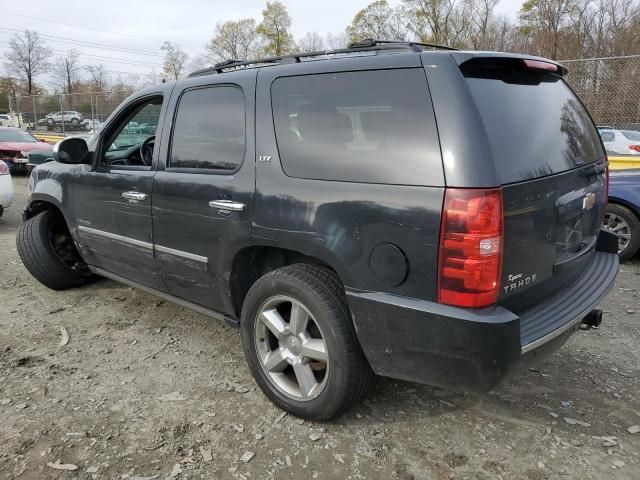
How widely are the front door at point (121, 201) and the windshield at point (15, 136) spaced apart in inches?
473

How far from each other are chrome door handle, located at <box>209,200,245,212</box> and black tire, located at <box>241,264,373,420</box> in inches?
15.9

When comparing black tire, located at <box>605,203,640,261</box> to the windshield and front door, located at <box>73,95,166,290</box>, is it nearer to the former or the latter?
front door, located at <box>73,95,166,290</box>

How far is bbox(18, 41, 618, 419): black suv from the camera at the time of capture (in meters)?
2.00

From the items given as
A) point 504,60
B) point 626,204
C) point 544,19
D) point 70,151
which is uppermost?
point 544,19

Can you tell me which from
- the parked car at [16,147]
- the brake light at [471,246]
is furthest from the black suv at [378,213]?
the parked car at [16,147]

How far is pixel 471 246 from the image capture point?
196 cm

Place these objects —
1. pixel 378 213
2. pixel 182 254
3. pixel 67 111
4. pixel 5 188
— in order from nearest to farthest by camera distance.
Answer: pixel 378 213 < pixel 182 254 < pixel 5 188 < pixel 67 111

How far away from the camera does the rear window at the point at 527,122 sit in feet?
6.81

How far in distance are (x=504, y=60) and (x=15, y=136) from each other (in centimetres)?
1533

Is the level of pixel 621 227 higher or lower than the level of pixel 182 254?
lower

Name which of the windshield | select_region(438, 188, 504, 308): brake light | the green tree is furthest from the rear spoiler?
the green tree

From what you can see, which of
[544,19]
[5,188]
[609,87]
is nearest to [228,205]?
[5,188]

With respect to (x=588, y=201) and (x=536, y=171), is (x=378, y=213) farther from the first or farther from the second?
(x=588, y=201)

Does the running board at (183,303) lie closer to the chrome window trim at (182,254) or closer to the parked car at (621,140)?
the chrome window trim at (182,254)
